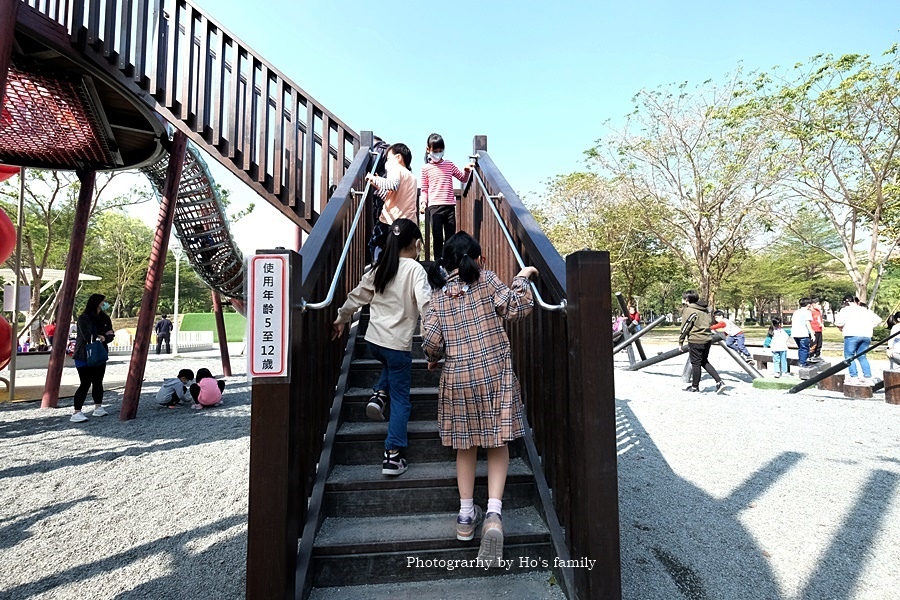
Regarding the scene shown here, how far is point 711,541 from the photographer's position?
2760 millimetres

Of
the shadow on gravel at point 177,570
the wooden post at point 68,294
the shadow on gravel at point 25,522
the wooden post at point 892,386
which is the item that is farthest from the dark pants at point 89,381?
the wooden post at point 892,386

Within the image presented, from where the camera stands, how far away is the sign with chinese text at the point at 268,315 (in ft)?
5.77

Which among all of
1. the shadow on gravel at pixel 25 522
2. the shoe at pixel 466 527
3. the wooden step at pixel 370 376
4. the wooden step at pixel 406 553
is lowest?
the shadow on gravel at pixel 25 522

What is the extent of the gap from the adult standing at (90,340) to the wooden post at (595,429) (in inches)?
A: 236

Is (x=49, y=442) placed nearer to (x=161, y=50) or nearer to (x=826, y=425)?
(x=161, y=50)

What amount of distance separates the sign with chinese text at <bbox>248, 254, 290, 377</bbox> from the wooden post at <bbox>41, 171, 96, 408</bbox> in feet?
20.9

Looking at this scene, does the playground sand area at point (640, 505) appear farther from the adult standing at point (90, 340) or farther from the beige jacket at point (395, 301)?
the beige jacket at point (395, 301)

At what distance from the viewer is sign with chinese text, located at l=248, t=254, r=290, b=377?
5.77ft

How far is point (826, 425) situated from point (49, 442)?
337 inches

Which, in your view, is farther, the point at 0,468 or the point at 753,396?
the point at 753,396

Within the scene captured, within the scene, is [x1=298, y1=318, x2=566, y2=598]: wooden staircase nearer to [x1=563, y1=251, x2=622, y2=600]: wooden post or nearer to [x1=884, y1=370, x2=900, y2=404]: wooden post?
[x1=563, y1=251, x2=622, y2=600]: wooden post

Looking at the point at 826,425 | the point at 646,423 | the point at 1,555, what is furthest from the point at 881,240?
the point at 1,555

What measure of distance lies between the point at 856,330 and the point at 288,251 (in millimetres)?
9446

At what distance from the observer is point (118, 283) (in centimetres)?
2898
